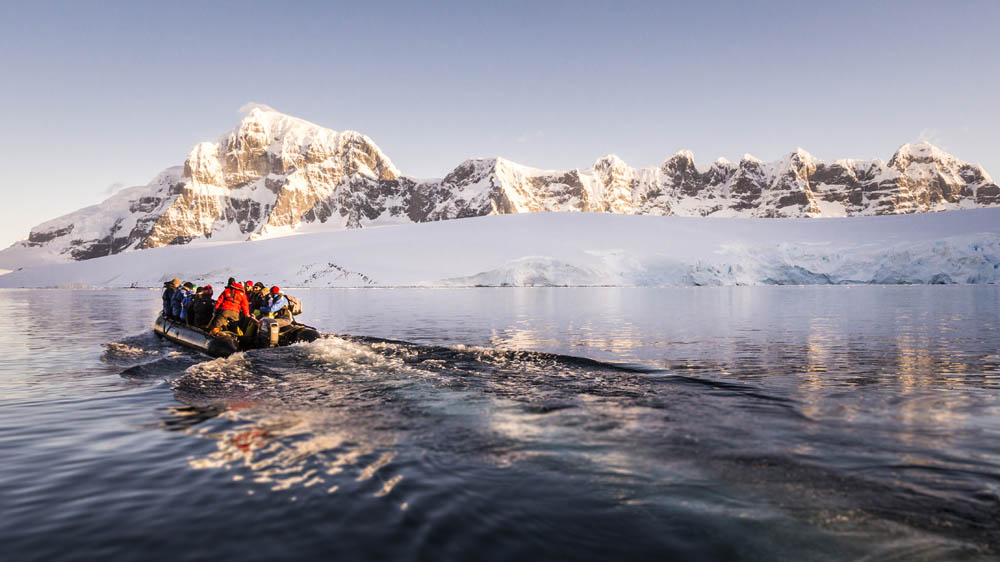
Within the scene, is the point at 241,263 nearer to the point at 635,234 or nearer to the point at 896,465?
the point at 635,234

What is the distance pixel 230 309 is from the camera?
14.9m

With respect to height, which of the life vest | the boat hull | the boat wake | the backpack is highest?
the life vest

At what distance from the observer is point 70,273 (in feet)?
343

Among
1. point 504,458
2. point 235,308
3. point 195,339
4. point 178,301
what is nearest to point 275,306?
point 235,308

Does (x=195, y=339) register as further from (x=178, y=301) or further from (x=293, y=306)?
(x=178, y=301)

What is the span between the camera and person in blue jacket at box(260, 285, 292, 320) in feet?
50.2

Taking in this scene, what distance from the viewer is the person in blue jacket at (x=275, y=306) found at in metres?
15.3

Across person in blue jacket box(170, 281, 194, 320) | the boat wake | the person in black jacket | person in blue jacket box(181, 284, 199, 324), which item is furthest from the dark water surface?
person in blue jacket box(170, 281, 194, 320)

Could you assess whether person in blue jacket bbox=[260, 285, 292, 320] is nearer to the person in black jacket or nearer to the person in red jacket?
Result: the person in red jacket

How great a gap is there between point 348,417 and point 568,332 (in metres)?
12.7

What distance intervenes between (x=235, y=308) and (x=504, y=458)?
11.0 metres

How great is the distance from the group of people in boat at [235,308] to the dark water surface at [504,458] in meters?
1.68

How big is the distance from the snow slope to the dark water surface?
187ft

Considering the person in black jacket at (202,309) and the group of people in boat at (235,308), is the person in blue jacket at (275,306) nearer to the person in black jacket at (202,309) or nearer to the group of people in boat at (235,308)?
the group of people in boat at (235,308)
